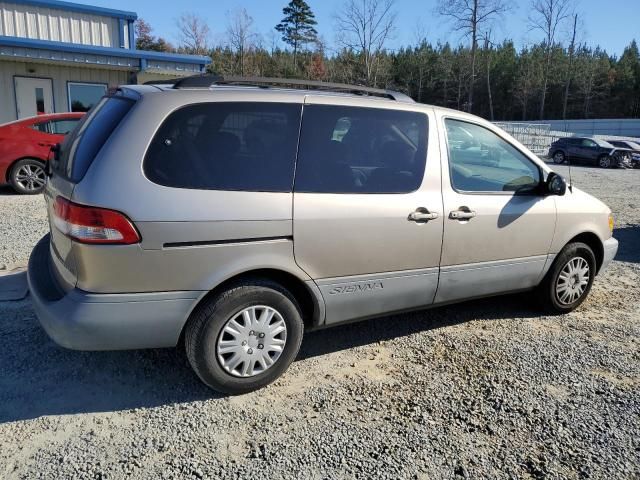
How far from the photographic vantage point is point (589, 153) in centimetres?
2628

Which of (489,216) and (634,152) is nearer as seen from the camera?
(489,216)

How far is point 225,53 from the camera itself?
43.0 metres

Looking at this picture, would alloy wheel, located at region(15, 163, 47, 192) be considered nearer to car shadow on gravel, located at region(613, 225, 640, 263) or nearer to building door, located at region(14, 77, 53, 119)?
building door, located at region(14, 77, 53, 119)

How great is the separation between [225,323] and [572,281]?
3.27 m

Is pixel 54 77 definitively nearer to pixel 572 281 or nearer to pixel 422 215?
pixel 422 215

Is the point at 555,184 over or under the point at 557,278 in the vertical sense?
over

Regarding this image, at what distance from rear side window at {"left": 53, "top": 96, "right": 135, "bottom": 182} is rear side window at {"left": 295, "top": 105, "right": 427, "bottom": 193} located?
1.10 meters

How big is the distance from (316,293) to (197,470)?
1258 millimetres

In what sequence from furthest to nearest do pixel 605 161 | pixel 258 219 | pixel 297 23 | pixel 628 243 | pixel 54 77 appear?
pixel 297 23 → pixel 605 161 → pixel 54 77 → pixel 628 243 → pixel 258 219

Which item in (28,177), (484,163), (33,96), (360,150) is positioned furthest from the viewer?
(33,96)

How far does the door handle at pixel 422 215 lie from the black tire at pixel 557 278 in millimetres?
1557

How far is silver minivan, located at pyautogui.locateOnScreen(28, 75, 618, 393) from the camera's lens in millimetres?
2869

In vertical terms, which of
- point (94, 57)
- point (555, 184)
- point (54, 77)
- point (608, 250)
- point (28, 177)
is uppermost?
point (94, 57)

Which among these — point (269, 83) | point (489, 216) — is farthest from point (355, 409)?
point (269, 83)
